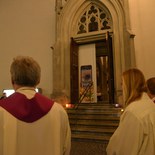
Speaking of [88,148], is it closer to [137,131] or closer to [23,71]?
[137,131]

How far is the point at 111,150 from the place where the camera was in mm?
1993

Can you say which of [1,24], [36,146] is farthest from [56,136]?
[1,24]

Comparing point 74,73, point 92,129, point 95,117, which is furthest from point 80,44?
point 92,129

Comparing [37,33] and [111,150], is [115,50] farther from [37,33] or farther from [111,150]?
[111,150]

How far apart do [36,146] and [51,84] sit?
23.3 ft

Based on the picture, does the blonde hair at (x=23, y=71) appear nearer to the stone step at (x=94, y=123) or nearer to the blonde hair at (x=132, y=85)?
the blonde hair at (x=132, y=85)

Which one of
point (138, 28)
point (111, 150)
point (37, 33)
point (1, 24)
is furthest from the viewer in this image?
point (1, 24)

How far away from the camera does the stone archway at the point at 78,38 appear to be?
704 cm

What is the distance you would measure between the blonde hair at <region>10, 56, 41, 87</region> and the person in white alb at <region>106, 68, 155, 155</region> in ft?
2.95

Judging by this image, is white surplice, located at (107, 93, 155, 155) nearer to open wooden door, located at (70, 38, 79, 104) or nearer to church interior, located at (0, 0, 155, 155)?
church interior, located at (0, 0, 155, 155)

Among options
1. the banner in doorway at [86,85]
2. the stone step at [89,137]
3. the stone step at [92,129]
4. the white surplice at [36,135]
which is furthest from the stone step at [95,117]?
the white surplice at [36,135]

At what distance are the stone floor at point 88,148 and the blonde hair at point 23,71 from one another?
330 centimetres

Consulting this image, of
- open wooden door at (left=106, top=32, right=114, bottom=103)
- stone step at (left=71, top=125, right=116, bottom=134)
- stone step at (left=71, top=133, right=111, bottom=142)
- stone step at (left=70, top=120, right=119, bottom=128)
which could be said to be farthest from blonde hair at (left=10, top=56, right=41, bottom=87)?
open wooden door at (left=106, top=32, right=114, bottom=103)

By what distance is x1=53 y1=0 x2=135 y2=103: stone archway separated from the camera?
7.04 m
